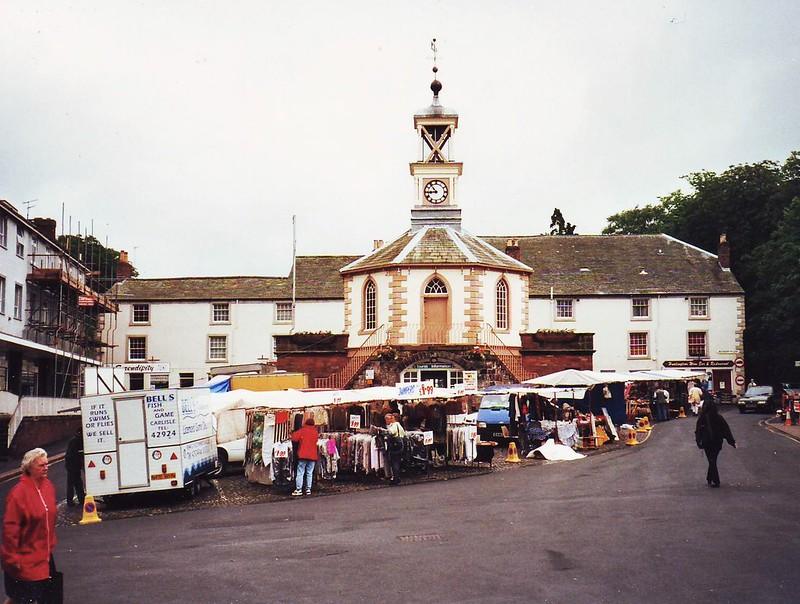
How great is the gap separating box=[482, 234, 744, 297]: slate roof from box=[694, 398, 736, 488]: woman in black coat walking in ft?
139

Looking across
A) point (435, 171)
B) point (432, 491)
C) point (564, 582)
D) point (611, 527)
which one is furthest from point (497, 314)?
point (564, 582)

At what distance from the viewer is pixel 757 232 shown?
70.3 m

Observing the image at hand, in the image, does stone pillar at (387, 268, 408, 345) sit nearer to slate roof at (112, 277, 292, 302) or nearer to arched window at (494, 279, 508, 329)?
arched window at (494, 279, 508, 329)

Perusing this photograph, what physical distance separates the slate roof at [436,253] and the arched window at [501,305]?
0.87m

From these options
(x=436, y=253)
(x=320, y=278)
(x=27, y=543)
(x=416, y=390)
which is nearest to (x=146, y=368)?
(x=416, y=390)

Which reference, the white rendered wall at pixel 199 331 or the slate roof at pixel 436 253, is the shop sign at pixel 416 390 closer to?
the slate roof at pixel 436 253

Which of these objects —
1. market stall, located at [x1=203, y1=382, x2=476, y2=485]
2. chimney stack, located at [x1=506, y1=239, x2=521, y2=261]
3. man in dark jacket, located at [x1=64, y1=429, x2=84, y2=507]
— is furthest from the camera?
chimney stack, located at [x1=506, y1=239, x2=521, y2=261]

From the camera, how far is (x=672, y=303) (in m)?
61.2

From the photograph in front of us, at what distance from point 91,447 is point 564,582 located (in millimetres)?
13043

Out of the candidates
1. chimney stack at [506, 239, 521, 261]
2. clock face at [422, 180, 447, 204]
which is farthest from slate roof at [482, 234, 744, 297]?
clock face at [422, 180, 447, 204]

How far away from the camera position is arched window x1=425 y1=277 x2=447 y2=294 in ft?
149

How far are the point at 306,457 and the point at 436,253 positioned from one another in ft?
79.6

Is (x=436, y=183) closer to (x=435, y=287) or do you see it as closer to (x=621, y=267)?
(x=435, y=287)

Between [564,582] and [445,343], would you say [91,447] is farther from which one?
[445,343]
